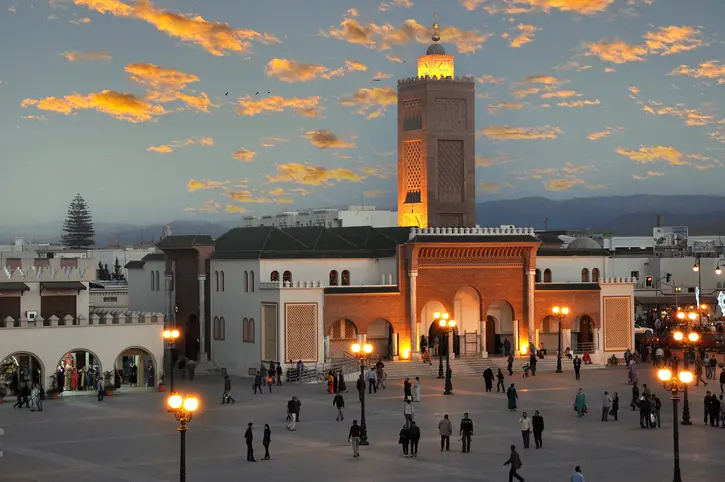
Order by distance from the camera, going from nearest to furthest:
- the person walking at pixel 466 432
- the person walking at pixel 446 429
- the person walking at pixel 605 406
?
1. the person walking at pixel 466 432
2. the person walking at pixel 446 429
3. the person walking at pixel 605 406

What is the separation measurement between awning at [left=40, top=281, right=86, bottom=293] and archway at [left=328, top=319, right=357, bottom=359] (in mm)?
12037

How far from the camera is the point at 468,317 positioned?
194 ft

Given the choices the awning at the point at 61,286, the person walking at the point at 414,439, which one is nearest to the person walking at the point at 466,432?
the person walking at the point at 414,439

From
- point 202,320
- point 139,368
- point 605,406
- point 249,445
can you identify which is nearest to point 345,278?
point 202,320

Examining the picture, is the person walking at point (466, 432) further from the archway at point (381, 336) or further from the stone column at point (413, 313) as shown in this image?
the archway at point (381, 336)

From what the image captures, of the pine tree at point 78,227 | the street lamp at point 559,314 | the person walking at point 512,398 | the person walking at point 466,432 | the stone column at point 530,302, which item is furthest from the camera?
the pine tree at point 78,227

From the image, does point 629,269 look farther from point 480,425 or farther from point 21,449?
point 21,449

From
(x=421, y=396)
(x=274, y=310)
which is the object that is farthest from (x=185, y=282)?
(x=421, y=396)

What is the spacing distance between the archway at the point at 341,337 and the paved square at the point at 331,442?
8910 mm

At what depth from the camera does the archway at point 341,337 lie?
5594cm

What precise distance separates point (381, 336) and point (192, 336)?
9376mm

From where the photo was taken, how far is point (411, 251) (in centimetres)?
5672

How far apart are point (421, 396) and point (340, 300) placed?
1110 cm

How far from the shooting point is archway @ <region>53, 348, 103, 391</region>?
152 ft
